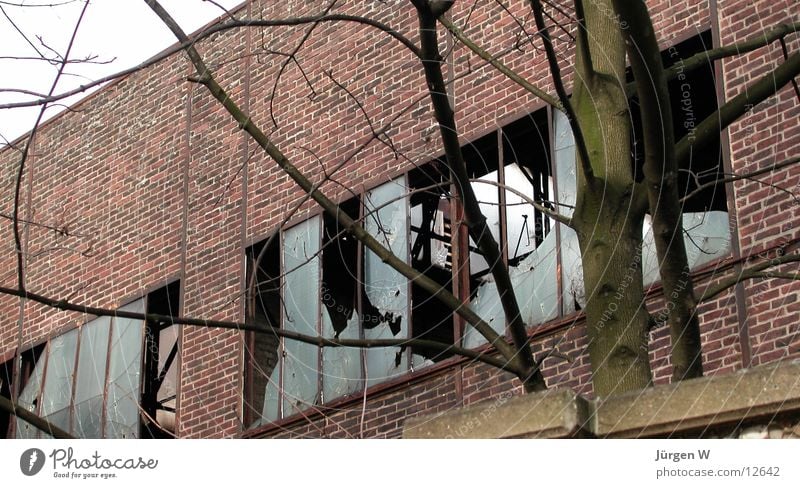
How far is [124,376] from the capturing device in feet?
52.3

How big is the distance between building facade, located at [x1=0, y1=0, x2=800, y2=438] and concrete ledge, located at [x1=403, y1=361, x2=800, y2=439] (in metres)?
4.45

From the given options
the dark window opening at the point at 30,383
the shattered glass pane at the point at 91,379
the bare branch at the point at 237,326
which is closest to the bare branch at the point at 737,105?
the bare branch at the point at 237,326

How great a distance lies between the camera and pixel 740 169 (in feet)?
34.7

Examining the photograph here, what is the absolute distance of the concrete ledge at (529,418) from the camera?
425 cm

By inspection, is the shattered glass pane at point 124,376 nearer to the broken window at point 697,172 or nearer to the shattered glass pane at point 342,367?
the shattered glass pane at point 342,367

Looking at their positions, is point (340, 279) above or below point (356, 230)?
above

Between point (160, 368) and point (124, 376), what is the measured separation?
2.13 feet

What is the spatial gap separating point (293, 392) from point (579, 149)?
7690 mm

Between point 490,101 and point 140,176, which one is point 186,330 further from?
point 490,101

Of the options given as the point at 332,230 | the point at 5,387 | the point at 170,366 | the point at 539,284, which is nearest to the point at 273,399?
the point at 332,230

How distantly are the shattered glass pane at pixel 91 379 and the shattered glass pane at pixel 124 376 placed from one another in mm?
130

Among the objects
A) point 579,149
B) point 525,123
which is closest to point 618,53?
point 579,149

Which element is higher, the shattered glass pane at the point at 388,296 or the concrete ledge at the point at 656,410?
the shattered glass pane at the point at 388,296
